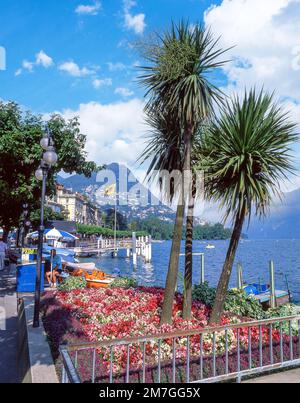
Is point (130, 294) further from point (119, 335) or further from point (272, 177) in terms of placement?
point (272, 177)

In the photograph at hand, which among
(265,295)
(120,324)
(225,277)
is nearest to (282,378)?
(225,277)

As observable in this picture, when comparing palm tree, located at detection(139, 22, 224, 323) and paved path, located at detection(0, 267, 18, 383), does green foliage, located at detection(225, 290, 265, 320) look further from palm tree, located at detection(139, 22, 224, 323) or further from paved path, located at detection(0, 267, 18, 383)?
paved path, located at detection(0, 267, 18, 383)

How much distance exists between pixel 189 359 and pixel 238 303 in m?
4.65

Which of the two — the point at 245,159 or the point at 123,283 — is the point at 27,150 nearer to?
the point at 123,283

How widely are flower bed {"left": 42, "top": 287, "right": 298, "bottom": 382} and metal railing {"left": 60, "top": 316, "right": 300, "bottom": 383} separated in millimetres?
20

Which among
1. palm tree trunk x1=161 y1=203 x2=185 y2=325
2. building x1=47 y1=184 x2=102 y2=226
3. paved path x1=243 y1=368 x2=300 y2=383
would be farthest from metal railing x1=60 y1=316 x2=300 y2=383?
building x1=47 y1=184 x2=102 y2=226

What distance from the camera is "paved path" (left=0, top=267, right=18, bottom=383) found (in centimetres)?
677

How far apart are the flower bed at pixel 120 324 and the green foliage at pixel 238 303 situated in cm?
45

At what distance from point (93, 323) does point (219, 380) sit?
4048 millimetres

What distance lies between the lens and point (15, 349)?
8.11m

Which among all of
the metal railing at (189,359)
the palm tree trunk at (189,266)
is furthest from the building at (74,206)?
the metal railing at (189,359)

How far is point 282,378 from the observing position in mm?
5258

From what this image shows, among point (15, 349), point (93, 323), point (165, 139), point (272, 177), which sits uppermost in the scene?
point (165, 139)

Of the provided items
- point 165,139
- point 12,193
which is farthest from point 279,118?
point 12,193
